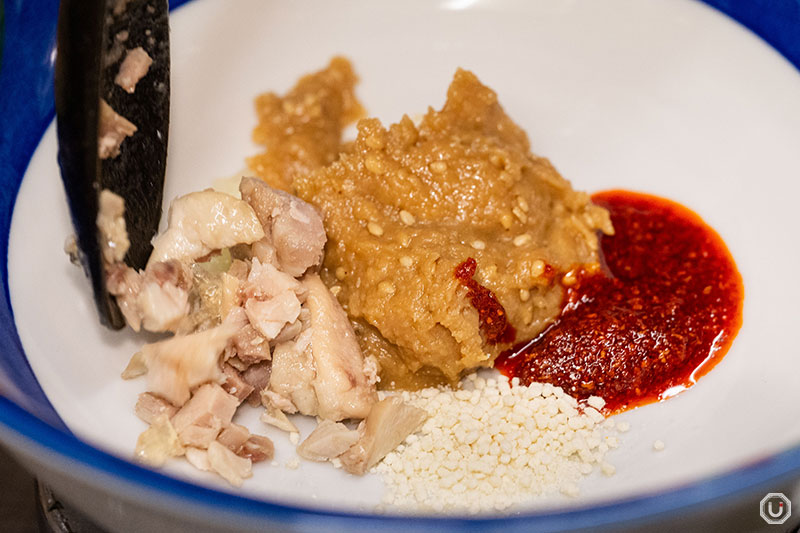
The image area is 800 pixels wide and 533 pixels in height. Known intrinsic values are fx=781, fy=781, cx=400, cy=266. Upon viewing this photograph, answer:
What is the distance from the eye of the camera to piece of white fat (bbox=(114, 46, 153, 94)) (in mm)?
2511

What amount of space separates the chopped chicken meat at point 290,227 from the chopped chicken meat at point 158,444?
0.67 metres

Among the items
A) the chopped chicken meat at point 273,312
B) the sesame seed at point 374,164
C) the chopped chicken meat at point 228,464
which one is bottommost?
the chopped chicken meat at point 228,464

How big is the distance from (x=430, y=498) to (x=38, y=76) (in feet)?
6.93

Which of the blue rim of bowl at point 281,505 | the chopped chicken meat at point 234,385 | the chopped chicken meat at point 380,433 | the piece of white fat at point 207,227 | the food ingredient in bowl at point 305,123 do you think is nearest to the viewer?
the blue rim of bowl at point 281,505

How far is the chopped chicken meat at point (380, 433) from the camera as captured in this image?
2459 mm

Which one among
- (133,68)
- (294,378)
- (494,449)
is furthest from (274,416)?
(133,68)

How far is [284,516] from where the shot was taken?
71.1 inches

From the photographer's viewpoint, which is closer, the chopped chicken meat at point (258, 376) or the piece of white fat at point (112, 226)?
the piece of white fat at point (112, 226)

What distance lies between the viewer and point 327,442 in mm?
2484

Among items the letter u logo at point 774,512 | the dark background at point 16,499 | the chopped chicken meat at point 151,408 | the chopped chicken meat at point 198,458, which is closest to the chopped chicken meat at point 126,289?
the chopped chicken meat at point 151,408

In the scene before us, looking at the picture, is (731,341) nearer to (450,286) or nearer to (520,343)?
(520,343)

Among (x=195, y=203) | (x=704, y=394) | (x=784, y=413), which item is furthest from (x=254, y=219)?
(x=784, y=413)

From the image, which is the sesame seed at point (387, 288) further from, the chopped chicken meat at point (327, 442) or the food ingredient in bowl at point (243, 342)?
the chopped chicken meat at point (327, 442)

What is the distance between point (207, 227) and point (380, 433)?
915mm
